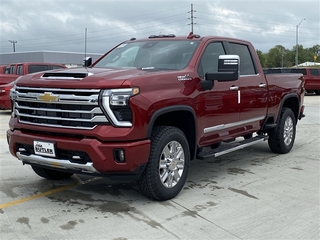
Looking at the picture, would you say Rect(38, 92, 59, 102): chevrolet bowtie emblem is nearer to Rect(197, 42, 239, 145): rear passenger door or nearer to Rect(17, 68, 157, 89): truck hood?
Rect(17, 68, 157, 89): truck hood

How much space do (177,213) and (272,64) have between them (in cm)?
11538

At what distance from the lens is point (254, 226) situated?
13.5ft

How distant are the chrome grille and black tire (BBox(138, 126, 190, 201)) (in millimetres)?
691

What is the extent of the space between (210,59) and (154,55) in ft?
2.56

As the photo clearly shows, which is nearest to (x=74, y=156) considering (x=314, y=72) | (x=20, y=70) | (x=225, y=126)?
(x=225, y=126)

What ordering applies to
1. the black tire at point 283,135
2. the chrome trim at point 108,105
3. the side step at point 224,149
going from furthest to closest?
the black tire at point 283,135 < the side step at point 224,149 < the chrome trim at point 108,105

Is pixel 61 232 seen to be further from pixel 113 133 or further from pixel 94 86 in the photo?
pixel 94 86

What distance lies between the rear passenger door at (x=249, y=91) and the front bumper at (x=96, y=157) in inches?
90.8

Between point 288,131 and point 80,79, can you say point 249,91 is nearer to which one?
point 288,131

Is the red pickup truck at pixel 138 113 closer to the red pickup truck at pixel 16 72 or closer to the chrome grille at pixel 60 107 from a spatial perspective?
the chrome grille at pixel 60 107

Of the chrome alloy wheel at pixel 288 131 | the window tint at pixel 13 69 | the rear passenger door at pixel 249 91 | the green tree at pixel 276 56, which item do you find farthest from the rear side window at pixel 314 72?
the green tree at pixel 276 56

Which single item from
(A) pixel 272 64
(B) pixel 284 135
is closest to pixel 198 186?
(B) pixel 284 135

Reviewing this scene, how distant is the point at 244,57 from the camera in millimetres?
6738

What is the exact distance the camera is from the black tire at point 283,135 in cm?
744
